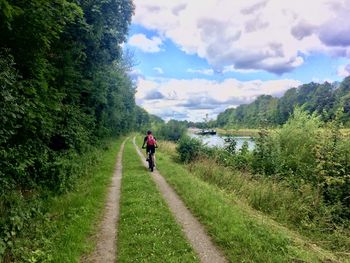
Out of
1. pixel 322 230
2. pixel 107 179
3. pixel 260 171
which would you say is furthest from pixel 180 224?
pixel 260 171

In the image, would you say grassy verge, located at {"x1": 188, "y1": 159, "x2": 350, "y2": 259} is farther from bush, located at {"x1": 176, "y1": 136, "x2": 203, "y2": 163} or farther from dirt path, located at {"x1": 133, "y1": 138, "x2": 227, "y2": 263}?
bush, located at {"x1": 176, "y1": 136, "x2": 203, "y2": 163}

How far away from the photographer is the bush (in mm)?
24812

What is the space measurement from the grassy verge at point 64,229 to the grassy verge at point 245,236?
121 inches

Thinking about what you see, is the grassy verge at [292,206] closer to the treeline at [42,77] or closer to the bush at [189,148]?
the treeline at [42,77]

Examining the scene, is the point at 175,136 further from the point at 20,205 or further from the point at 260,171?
the point at 20,205

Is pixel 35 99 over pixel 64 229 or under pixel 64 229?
over

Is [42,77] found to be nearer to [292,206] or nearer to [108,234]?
[108,234]

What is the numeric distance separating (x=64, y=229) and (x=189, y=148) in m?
17.0

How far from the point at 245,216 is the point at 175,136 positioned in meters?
50.3

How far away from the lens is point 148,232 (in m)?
8.71

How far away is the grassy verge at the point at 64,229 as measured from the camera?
7.23 metres

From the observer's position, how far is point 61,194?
41.9ft

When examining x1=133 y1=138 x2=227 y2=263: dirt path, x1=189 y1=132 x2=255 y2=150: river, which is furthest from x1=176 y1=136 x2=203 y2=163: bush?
x1=133 y1=138 x2=227 y2=263: dirt path

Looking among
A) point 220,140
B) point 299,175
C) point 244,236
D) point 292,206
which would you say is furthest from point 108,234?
point 220,140
